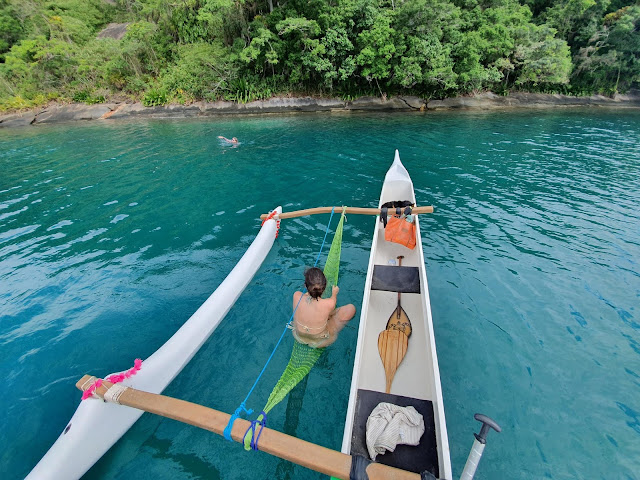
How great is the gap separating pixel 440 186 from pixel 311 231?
5312mm

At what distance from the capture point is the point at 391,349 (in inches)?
158

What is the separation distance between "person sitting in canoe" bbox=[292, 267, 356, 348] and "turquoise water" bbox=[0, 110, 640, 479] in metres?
0.32

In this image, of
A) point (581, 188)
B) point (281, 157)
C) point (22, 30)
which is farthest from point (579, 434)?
point (22, 30)

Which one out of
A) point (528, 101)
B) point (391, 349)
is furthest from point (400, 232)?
point (528, 101)

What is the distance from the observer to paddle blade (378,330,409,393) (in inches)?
147

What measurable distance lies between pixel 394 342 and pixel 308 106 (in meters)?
25.9

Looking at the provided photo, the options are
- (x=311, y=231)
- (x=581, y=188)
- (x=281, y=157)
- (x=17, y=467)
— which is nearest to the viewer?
(x=17, y=467)

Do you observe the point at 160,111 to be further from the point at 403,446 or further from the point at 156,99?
the point at 403,446

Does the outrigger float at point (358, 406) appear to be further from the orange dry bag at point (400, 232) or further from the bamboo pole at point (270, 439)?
the orange dry bag at point (400, 232)

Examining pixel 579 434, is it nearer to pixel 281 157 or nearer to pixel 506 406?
pixel 506 406

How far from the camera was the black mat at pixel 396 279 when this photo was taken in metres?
5.02

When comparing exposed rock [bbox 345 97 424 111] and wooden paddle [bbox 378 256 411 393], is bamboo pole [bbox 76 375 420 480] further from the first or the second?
exposed rock [bbox 345 97 424 111]

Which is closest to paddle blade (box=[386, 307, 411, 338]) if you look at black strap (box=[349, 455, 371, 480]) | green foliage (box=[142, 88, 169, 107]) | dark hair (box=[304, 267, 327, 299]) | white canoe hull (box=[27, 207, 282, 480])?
dark hair (box=[304, 267, 327, 299])

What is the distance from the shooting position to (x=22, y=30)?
33.9 meters
